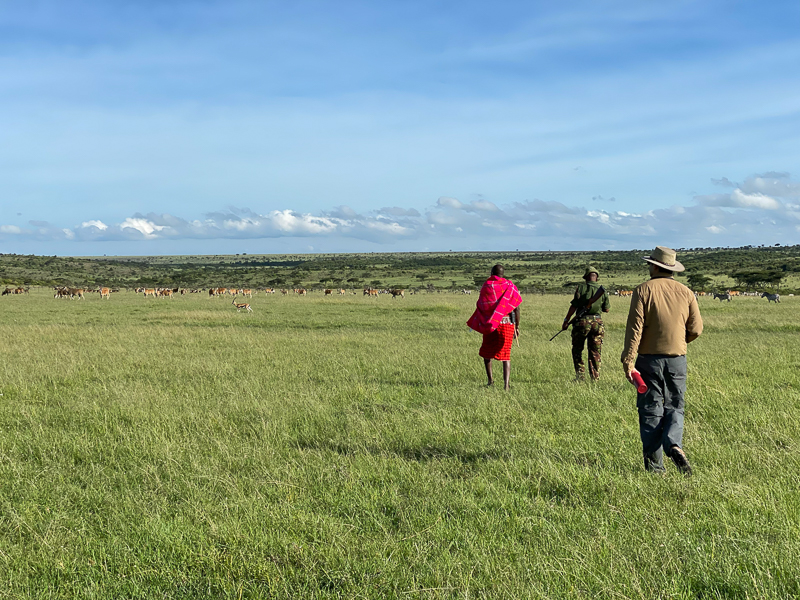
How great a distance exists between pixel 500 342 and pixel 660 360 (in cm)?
414

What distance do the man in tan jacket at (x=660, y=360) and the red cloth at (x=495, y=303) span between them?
3.97m

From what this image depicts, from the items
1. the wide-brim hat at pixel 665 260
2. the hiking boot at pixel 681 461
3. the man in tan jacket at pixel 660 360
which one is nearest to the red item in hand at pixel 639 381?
the man in tan jacket at pixel 660 360

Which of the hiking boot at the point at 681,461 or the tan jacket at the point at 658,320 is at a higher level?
the tan jacket at the point at 658,320

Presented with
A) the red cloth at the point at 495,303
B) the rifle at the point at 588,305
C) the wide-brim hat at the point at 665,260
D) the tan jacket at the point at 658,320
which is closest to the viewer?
the tan jacket at the point at 658,320

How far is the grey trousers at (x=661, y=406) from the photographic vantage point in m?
4.93

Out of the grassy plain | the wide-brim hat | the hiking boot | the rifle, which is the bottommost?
the grassy plain

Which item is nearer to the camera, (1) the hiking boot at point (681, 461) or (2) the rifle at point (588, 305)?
(1) the hiking boot at point (681, 461)

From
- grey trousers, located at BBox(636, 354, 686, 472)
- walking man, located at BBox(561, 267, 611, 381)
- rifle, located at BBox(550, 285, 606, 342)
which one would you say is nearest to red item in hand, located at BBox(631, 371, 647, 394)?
grey trousers, located at BBox(636, 354, 686, 472)

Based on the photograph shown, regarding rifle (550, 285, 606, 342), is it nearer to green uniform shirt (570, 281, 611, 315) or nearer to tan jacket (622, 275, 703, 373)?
green uniform shirt (570, 281, 611, 315)

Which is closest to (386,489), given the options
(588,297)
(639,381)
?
(639,381)

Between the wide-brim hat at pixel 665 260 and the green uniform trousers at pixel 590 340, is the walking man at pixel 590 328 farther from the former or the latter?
the wide-brim hat at pixel 665 260

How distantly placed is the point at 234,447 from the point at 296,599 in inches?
112

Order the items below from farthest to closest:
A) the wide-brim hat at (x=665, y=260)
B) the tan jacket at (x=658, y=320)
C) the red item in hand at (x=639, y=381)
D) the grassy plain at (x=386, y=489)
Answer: the wide-brim hat at (x=665, y=260) < the tan jacket at (x=658, y=320) < the red item in hand at (x=639, y=381) < the grassy plain at (x=386, y=489)

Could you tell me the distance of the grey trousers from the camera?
4934mm
